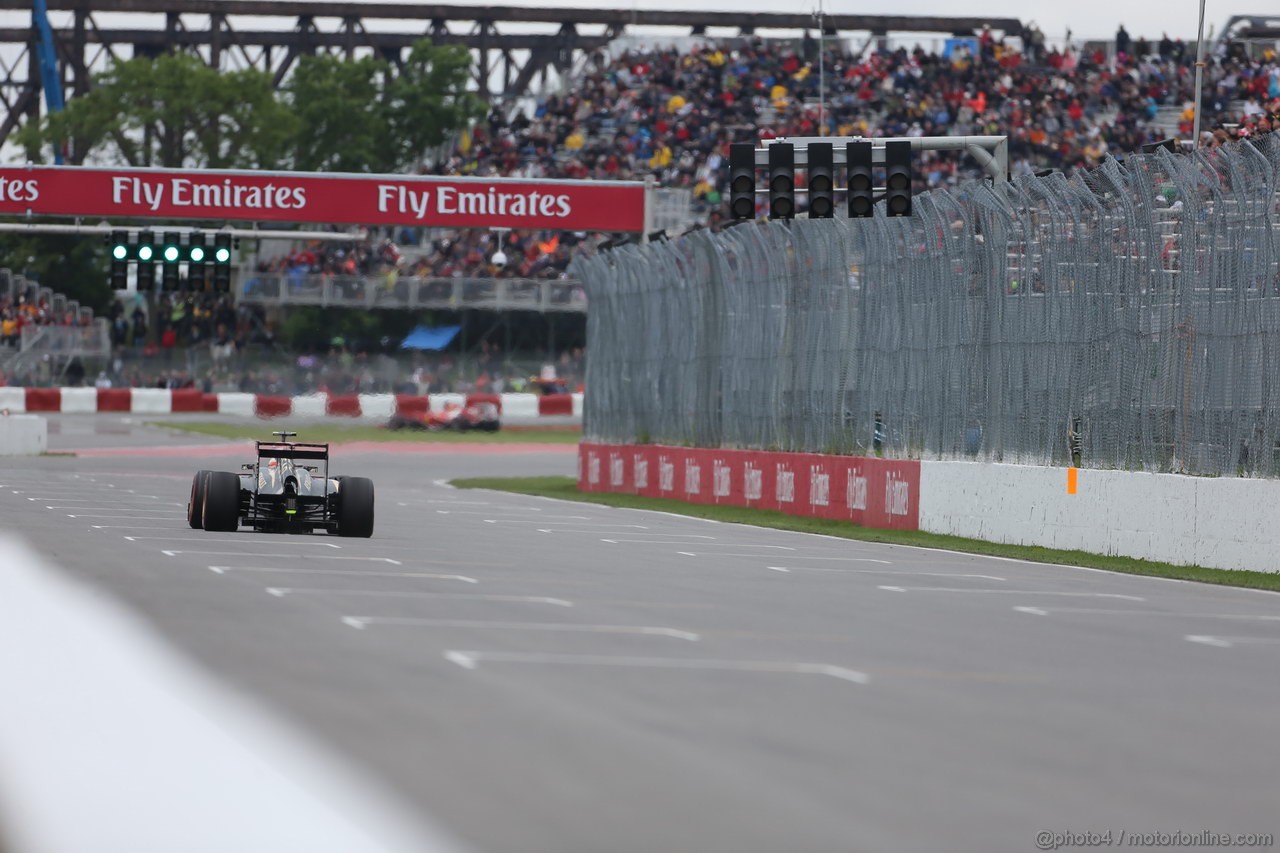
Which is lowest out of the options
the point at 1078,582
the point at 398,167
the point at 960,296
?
the point at 1078,582

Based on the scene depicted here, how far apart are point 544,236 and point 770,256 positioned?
107ft

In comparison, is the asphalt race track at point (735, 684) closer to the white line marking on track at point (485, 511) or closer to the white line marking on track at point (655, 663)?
the white line marking on track at point (655, 663)

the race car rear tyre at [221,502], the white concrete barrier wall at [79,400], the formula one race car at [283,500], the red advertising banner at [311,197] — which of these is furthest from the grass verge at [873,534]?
the white concrete barrier wall at [79,400]

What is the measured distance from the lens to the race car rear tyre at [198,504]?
22.2m

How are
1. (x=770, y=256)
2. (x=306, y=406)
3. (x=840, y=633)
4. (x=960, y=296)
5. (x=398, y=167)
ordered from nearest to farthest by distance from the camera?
(x=840, y=633) → (x=960, y=296) → (x=770, y=256) → (x=306, y=406) → (x=398, y=167)

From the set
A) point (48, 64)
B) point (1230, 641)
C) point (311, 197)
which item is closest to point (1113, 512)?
point (1230, 641)

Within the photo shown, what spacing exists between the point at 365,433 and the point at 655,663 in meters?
46.9

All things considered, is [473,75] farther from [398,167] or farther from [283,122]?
[283,122]

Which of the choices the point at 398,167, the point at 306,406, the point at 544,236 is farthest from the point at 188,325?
the point at 398,167

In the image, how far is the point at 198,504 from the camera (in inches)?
881

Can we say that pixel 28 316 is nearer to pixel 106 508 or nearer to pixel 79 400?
pixel 79 400

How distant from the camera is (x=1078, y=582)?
61.3ft

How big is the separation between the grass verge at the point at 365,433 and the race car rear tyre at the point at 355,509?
31.7 metres

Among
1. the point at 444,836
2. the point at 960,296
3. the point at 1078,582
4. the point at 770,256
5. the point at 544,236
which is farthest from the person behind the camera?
the point at 544,236
